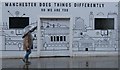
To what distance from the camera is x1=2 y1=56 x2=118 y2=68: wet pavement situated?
13.6 m

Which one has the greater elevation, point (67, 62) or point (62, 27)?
point (62, 27)

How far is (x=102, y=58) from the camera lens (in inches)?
635

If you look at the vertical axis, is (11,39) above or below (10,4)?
below

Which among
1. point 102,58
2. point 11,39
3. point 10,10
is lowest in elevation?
point 102,58

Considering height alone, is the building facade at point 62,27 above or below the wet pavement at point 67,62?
above

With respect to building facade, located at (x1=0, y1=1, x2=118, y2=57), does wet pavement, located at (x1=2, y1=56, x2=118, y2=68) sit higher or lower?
lower

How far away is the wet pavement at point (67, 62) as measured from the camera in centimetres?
1359

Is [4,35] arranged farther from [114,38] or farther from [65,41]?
[114,38]

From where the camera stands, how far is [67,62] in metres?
14.9

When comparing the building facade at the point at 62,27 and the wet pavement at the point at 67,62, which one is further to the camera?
the building facade at the point at 62,27

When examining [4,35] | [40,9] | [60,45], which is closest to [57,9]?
[40,9]

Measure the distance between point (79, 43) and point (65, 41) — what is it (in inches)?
30.7

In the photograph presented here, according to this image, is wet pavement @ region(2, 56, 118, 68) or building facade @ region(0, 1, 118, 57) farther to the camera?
building facade @ region(0, 1, 118, 57)

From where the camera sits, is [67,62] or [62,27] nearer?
[67,62]
